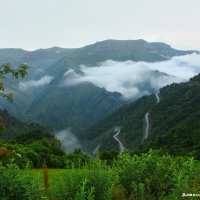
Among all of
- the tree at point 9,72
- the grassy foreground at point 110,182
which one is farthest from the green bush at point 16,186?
the tree at point 9,72

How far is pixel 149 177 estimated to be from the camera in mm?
12266

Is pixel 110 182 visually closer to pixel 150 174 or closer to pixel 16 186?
pixel 150 174

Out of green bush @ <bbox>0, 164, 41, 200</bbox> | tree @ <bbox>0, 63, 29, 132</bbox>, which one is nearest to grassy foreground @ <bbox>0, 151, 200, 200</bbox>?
green bush @ <bbox>0, 164, 41, 200</bbox>

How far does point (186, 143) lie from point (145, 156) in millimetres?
68739

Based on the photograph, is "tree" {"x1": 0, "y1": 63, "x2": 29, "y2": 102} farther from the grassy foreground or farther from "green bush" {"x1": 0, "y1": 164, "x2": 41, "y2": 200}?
"green bush" {"x1": 0, "y1": 164, "x2": 41, "y2": 200}

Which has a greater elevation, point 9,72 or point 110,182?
point 9,72

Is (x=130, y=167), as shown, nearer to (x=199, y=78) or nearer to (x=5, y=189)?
(x=5, y=189)

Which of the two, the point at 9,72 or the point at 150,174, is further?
the point at 150,174

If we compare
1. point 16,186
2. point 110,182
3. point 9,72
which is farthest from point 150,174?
point 9,72

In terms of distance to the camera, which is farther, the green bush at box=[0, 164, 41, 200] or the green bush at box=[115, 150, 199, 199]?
the green bush at box=[115, 150, 199, 199]

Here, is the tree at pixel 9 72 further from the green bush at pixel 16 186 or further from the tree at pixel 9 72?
the green bush at pixel 16 186

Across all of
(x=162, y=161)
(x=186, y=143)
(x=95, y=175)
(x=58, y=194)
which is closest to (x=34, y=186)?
(x=58, y=194)

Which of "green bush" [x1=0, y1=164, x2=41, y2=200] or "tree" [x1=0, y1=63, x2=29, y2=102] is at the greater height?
"tree" [x1=0, y1=63, x2=29, y2=102]

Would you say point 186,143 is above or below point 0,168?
below
